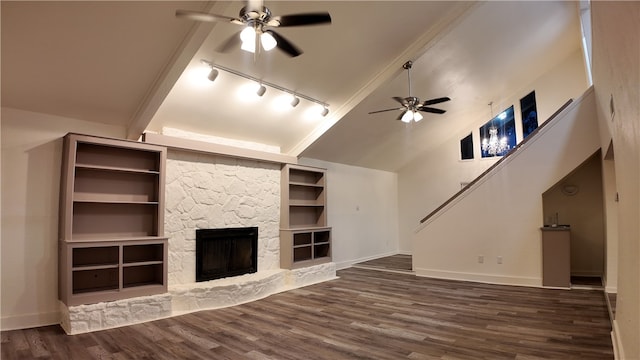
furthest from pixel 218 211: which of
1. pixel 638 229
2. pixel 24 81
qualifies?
pixel 638 229

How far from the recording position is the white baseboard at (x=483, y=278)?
5.71m

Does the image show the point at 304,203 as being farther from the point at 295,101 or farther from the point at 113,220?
the point at 113,220

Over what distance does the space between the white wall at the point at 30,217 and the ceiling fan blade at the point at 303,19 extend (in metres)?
3.35

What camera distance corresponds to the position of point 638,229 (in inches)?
77.8

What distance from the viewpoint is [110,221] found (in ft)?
14.8

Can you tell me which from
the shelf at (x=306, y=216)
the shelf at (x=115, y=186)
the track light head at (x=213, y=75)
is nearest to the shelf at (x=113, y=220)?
the shelf at (x=115, y=186)

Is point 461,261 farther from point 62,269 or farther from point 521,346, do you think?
point 62,269

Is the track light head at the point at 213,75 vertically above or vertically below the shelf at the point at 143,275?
above

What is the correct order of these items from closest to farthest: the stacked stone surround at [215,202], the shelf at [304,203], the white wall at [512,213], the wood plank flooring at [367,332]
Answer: the wood plank flooring at [367,332] < the stacked stone surround at [215,202] < the white wall at [512,213] < the shelf at [304,203]

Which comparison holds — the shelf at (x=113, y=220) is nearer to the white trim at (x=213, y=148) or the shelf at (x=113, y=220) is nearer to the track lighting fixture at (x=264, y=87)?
the white trim at (x=213, y=148)

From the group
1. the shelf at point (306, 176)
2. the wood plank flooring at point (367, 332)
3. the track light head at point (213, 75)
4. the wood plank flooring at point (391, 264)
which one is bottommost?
the wood plank flooring at point (391, 264)

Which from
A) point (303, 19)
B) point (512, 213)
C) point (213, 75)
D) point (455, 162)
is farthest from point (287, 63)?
point (455, 162)

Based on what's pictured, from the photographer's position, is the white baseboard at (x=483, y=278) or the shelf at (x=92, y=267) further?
the white baseboard at (x=483, y=278)

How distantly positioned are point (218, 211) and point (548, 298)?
17.2 feet
